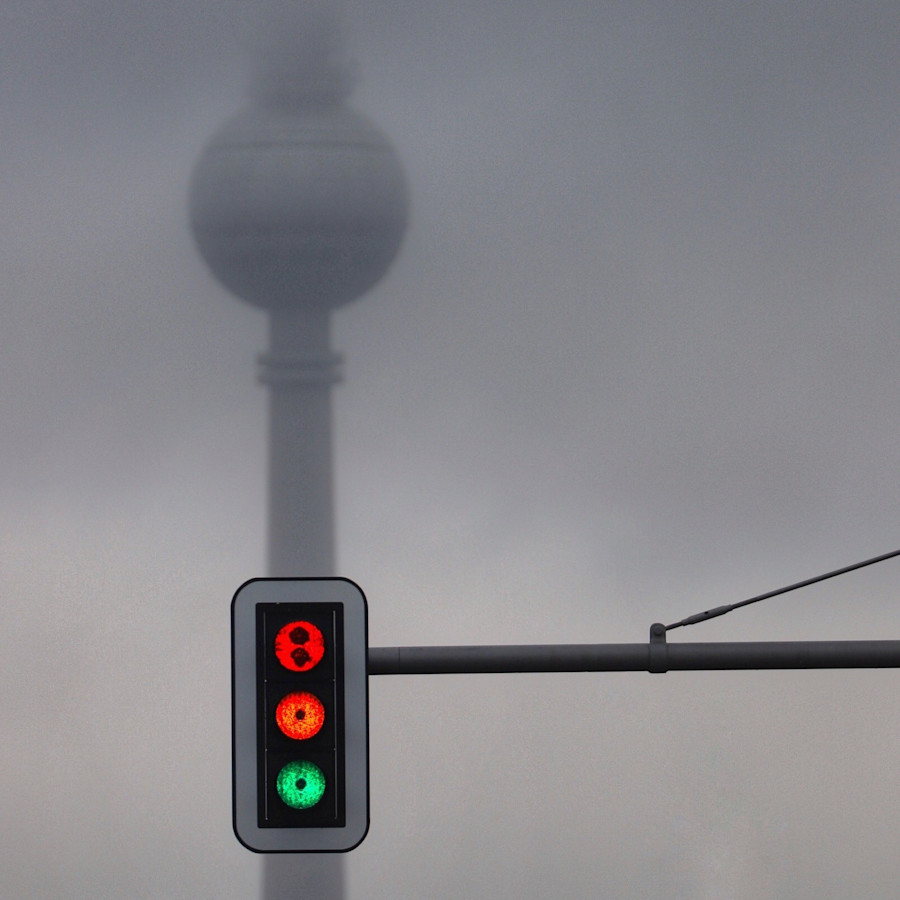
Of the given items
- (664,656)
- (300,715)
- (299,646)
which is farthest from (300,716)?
(664,656)

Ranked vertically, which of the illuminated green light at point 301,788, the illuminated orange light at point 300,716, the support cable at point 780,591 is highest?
the support cable at point 780,591

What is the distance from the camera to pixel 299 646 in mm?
5945

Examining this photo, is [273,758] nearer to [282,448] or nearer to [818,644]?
[818,644]

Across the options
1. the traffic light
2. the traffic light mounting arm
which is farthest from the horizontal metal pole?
the traffic light

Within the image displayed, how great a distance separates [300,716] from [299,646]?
283 millimetres

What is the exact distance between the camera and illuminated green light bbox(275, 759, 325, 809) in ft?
19.2

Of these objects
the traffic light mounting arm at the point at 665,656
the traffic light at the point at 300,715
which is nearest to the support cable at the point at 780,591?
the traffic light mounting arm at the point at 665,656

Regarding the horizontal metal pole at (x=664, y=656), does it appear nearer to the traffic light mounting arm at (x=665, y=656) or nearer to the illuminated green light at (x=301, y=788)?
the traffic light mounting arm at (x=665, y=656)

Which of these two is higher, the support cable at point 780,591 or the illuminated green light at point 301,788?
the support cable at point 780,591

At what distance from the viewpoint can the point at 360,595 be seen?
5926 millimetres

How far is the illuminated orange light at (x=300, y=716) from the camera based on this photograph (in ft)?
19.4

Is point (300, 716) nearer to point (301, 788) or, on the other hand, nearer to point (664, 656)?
point (301, 788)

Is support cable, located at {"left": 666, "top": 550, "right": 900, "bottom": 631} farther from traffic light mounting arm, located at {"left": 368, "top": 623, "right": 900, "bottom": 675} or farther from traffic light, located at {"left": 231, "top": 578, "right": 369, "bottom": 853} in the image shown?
traffic light, located at {"left": 231, "top": 578, "right": 369, "bottom": 853}

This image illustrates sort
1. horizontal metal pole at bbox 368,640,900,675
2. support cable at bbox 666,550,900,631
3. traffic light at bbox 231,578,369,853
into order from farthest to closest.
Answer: support cable at bbox 666,550,900,631
horizontal metal pole at bbox 368,640,900,675
traffic light at bbox 231,578,369,853
